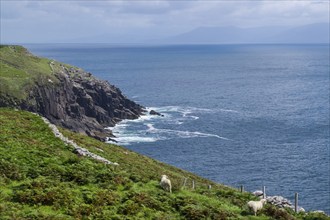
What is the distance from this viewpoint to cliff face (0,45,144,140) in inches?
4407

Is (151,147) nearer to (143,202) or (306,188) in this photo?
(306,188)

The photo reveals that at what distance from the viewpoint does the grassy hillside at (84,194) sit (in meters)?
23.3

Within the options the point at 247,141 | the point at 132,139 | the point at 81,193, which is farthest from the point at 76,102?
the point at 81,193

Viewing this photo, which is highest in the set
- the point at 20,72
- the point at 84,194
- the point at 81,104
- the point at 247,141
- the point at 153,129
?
the point at 20,72

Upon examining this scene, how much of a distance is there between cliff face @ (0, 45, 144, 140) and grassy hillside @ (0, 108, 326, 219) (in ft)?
238

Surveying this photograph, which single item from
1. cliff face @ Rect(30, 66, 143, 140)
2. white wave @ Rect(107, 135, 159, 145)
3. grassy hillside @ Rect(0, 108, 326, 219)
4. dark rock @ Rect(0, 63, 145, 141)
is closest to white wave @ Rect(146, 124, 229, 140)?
white wave @ Rect(107, 135, 159, 145)

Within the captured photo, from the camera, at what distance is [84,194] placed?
84.2ft

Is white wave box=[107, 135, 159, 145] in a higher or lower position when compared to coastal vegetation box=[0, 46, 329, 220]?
lower

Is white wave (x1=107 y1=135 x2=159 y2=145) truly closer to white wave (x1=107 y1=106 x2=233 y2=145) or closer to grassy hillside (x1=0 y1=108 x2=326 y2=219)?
white wave (x1=107 y1=106 x2=233 y2=145)

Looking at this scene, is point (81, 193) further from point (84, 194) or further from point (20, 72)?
point (20, 72)

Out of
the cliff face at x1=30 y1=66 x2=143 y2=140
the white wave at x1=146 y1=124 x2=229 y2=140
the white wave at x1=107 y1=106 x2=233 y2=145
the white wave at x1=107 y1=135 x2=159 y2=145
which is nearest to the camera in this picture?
the cliff face at x1=30 y1=66 x2=143 y2=140

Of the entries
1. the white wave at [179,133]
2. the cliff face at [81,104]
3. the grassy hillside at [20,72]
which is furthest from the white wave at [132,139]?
the grassy hillside at [20,72]

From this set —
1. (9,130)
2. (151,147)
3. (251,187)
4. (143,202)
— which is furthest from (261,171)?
(143,202)

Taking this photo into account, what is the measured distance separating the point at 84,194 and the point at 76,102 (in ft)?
362
